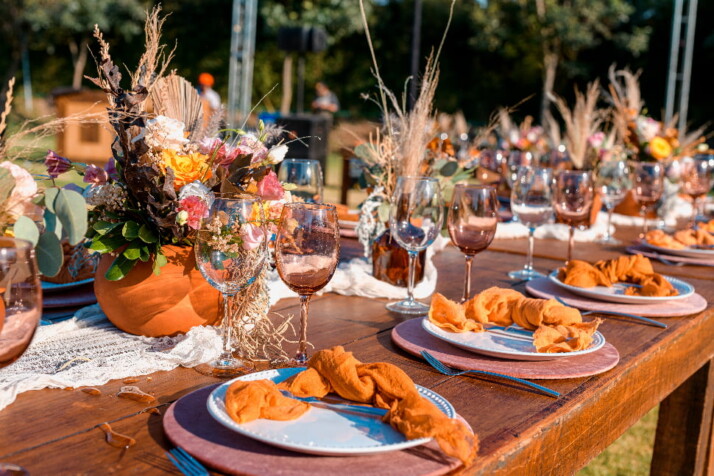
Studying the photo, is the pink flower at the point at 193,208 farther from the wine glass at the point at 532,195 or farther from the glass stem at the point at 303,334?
the wine glass at the point at 532,195

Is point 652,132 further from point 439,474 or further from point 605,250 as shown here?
point 439,474

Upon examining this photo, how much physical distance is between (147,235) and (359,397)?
467 mm

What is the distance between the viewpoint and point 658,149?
3066 millimetres

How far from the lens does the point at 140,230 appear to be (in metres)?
1.12

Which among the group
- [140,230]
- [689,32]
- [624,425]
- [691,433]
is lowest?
[691,433]

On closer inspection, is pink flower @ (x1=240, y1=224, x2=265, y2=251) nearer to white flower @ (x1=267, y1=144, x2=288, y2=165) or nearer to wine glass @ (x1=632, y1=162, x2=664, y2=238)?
white flower @ (x1=267, y1=144, x2=288, y2=165)

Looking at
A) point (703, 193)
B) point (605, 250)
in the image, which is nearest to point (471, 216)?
point (605, 250)

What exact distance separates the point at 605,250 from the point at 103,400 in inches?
69.3

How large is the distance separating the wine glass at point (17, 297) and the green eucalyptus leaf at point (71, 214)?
196 mm

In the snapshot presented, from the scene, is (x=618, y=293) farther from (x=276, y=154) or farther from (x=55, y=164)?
(x=55, y=164)

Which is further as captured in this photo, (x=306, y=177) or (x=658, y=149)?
(x=658, y=149)

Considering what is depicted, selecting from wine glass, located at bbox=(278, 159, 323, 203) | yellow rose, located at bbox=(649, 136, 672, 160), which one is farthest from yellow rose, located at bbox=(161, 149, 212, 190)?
yellow rose, located at bbox=(649, 136, 672, 160)

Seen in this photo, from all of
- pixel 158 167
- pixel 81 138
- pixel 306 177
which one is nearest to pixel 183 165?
pixel 158 167

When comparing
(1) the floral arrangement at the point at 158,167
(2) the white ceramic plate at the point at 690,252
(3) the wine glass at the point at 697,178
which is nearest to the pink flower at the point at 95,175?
(1) the floral arrangement at the point at 158,167
